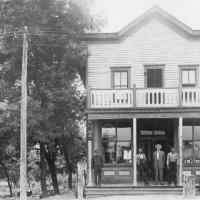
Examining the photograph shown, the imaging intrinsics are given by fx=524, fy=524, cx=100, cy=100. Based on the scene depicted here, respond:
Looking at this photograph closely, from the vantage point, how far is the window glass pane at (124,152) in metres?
26.7

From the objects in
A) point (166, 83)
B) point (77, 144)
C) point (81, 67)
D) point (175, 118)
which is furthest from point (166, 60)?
point (77, 144)

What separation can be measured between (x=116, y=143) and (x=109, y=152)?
589 millimetres

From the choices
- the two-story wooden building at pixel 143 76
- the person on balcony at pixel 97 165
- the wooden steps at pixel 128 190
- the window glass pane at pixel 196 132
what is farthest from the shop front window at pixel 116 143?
the window glass pane at pixel 196 132

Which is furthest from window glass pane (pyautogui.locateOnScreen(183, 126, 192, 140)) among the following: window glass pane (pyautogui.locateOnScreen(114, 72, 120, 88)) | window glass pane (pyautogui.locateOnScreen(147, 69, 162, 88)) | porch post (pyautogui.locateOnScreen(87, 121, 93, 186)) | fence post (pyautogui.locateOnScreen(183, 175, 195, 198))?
fence post (pyautogui.locateOnScreen(183, 175, 195, 198))

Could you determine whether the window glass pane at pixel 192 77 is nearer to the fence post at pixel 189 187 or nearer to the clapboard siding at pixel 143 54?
the clapboard siding at pixel 143 54

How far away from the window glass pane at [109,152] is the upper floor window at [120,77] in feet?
9.82

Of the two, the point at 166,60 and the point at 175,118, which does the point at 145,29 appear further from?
the point at 175,118

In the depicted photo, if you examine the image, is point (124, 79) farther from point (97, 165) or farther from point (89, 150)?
point (97, 165)

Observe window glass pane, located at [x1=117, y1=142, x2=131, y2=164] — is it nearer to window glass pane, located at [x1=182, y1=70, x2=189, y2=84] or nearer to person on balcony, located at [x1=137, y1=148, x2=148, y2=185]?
person on balcony, located at [x1=137, y1=148, x2=148, y2=185]

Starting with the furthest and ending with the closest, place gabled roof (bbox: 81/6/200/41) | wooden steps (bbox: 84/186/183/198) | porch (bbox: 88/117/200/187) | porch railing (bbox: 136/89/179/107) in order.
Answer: gabled roof (bbox: 81/6/200/41), porch (bbox: 88/117/200/187), porch railing (bbox: 136/89/179/107), wooden steps (bbox: 84/186/183/198)

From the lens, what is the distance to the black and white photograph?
80.2 ft

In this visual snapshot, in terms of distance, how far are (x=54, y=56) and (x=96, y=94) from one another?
6.37 metres

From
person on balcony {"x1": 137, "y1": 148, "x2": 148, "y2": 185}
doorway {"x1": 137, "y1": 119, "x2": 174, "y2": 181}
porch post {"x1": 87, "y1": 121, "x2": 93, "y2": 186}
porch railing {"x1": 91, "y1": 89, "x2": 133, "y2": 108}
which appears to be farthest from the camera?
doorway {"x1": 137, "y1": 119, "x2": 174, "y2": 181}

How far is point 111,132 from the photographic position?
27047 millimetres
